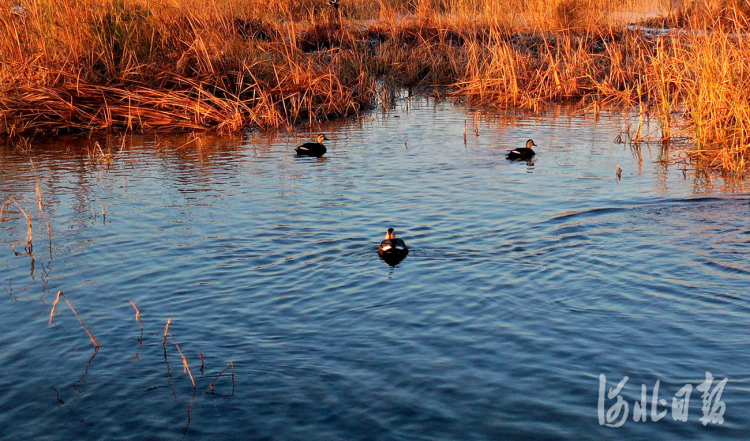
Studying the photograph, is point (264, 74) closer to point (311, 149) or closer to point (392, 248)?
point (311, 149)

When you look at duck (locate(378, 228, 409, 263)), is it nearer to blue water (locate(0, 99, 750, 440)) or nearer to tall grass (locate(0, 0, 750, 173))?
blue water (locate(0, 99, 750, 440))

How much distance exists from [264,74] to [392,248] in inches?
421

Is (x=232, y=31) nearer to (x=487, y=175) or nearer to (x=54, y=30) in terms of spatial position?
(x=54, y=30)

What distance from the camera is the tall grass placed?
12.3 metres

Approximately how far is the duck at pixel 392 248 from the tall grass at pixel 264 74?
19.6 ft

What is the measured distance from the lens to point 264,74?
17.3 meters

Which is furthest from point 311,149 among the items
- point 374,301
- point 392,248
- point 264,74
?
point 374,301

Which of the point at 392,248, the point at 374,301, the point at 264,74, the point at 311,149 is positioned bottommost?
the point at 374,301

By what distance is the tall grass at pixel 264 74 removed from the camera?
484 inches

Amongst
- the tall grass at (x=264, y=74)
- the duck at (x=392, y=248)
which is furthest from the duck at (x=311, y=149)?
the duck at (x=392, y=248)

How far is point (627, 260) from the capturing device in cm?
747

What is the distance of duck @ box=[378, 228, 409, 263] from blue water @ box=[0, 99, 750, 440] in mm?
136

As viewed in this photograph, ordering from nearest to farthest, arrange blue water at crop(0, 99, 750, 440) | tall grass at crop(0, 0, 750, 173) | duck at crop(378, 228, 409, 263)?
blue water at crop(0, 99, 750, 440), duck at crop(378, 228, 409, 263), tall grass at crop(0, 0, 750, 173)

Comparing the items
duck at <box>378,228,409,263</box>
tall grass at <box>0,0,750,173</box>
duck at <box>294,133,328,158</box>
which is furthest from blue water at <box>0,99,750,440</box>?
tall grass at <box>0,0,750,173</box>
